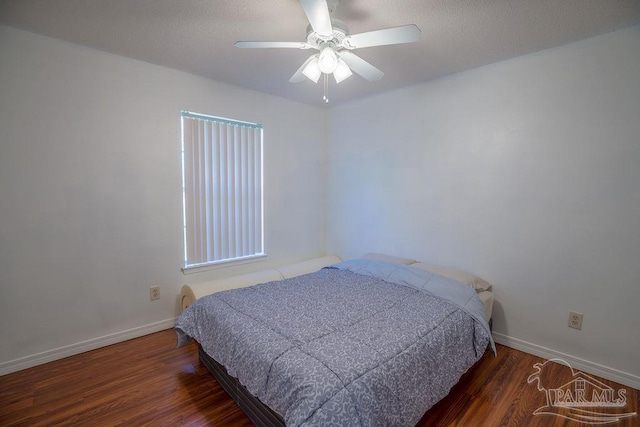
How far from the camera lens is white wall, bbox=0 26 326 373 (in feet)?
6.54

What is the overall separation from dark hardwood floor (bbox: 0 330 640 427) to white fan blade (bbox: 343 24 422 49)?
2093mm

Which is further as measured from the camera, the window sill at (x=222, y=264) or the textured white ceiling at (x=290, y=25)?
the window sill at (x=222, y=264)

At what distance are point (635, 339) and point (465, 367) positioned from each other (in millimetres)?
1224

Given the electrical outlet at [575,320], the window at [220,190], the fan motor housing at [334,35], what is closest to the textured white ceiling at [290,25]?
the fan motor housing at [334,35]

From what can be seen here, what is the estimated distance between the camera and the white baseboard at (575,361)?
6.38 feet

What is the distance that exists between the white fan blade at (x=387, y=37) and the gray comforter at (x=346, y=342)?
1.57 m

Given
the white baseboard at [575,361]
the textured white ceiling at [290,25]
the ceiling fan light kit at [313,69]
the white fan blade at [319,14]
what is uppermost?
the textured white ceiling at [290,25]

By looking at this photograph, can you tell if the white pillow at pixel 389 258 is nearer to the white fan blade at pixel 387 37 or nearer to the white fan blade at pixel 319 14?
the white fan blade at pixel 387 37

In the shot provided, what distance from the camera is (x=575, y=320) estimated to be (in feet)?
6.97

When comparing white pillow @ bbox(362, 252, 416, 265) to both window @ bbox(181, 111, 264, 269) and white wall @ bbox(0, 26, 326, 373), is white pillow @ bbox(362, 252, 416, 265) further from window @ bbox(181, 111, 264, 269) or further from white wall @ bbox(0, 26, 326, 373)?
white wall @ bbox(0, 26, 326, 373)

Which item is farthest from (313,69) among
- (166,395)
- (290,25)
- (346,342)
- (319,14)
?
(166,395)

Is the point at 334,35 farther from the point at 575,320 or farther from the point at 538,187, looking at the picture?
the point at 575,320

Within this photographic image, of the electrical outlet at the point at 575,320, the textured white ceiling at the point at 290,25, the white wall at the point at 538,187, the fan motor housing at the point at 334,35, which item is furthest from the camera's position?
the electrical outlet at the point at 575,320

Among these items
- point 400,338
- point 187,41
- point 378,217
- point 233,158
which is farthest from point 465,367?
point 187,41
